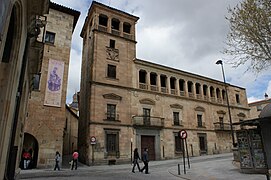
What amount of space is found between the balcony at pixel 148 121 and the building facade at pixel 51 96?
326 inches

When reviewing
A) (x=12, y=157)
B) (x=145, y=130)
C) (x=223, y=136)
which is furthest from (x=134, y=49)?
(x=12, y=157)

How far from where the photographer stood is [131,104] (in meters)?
25.1

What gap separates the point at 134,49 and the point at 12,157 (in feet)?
75.3

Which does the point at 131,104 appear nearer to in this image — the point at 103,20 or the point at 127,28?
the point at 127,28

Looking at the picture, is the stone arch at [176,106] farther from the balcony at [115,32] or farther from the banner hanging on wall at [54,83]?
the banner hanging on wall at [54,83]

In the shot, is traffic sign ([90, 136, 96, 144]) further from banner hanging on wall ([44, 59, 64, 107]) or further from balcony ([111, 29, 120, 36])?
balcony ([111, 29, 120, 36])

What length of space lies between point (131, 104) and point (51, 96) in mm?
9419

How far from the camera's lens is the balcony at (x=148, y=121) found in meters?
24.3

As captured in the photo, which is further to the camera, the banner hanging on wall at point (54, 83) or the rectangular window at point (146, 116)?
the rectangular window at point (146, 116)

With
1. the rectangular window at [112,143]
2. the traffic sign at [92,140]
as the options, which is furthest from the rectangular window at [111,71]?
the traffic sign at [92,140]

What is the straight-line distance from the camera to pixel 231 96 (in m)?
36.4

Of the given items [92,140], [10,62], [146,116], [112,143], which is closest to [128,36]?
[146,116]

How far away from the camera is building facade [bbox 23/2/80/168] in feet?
57.9

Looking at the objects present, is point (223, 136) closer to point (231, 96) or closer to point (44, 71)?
point (231, 96)
